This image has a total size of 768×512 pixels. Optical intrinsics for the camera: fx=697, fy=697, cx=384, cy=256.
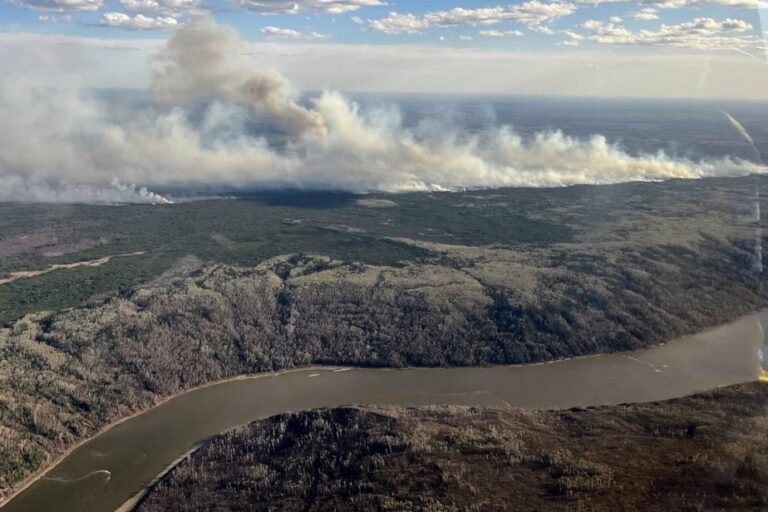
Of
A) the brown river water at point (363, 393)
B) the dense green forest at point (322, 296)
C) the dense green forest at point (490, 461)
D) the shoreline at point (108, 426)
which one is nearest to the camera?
the dense green forest at point (490, 461)

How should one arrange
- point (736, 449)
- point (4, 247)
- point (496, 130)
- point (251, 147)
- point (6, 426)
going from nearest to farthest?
point (736, 449)
point (6, 426)
point (4, 247)
point (251, 147)
point (496, 130)

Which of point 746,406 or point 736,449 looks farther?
point 746,406

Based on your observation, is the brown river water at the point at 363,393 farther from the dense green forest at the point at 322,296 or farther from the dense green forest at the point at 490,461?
the dense green forest at the point at 490,461

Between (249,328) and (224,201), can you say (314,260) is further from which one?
(224,201)

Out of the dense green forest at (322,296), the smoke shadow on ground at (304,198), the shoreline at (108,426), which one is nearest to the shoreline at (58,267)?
the dense green forest at (322,296)

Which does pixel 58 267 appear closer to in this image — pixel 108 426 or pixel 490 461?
pixel 108 426

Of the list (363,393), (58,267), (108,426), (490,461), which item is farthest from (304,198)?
(490,461)

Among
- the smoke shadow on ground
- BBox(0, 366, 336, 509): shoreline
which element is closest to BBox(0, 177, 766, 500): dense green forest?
BBox(0, 366, 336, 509): shoreline

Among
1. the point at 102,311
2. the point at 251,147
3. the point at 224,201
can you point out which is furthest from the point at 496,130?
the point at 102,311
